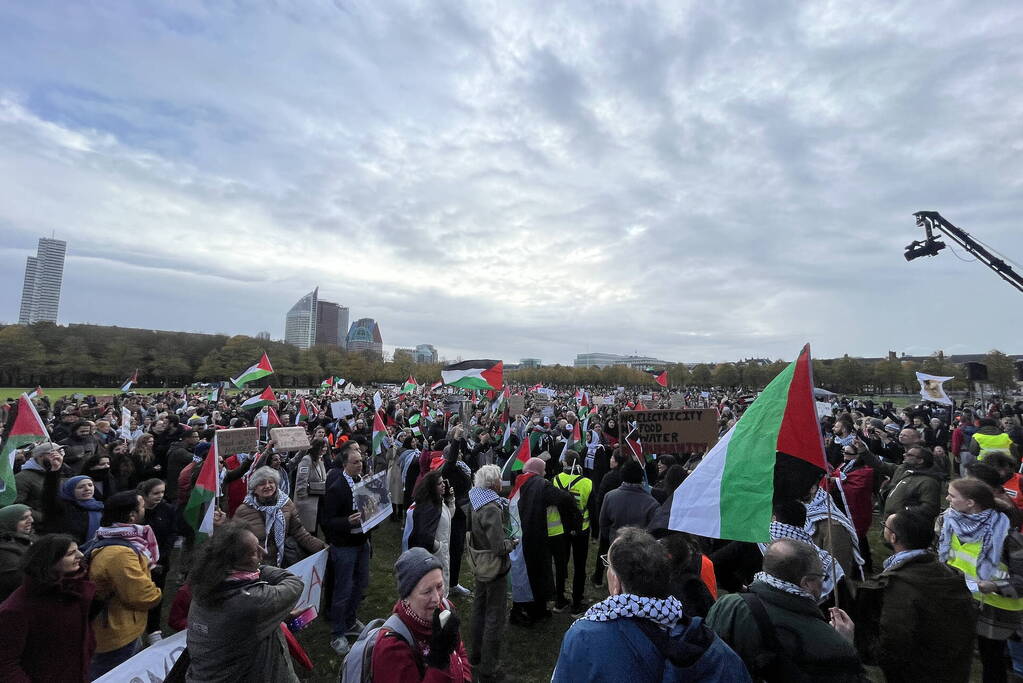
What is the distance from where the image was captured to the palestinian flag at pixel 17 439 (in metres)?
5.89

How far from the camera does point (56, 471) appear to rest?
569 centimetres

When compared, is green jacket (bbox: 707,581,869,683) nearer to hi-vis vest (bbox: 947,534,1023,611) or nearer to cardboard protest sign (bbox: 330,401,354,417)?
hi-vis vest (bbox: 947,534,1023,611)

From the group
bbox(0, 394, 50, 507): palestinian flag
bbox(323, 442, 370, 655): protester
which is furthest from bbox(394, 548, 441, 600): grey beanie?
bbox(0, 394, 50, 507): palestinian flag

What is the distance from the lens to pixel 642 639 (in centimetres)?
202

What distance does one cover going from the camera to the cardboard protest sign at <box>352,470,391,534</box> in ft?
18.3

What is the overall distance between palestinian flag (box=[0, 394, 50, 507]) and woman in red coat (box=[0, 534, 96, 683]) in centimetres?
405

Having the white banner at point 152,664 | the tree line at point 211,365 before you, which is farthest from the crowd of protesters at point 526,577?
the tree line at point 211,365

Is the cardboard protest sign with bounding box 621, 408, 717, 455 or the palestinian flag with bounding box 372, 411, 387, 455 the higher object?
the cardboard protest sign with bounding box 621, 408, 717, 455

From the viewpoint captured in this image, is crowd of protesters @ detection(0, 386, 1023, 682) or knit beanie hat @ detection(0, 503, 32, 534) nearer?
crowd of protesters @ detection(0, 386, 1023, 682)

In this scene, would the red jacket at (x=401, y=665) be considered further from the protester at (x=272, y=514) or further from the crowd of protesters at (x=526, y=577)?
the protester at (x=272, y=514)

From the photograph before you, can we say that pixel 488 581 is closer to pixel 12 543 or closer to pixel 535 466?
pixel 535 466

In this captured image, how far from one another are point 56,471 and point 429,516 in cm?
423

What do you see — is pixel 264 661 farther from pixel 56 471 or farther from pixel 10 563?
pixel 56 471

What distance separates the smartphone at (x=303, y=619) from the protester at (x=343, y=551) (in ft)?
4.38
